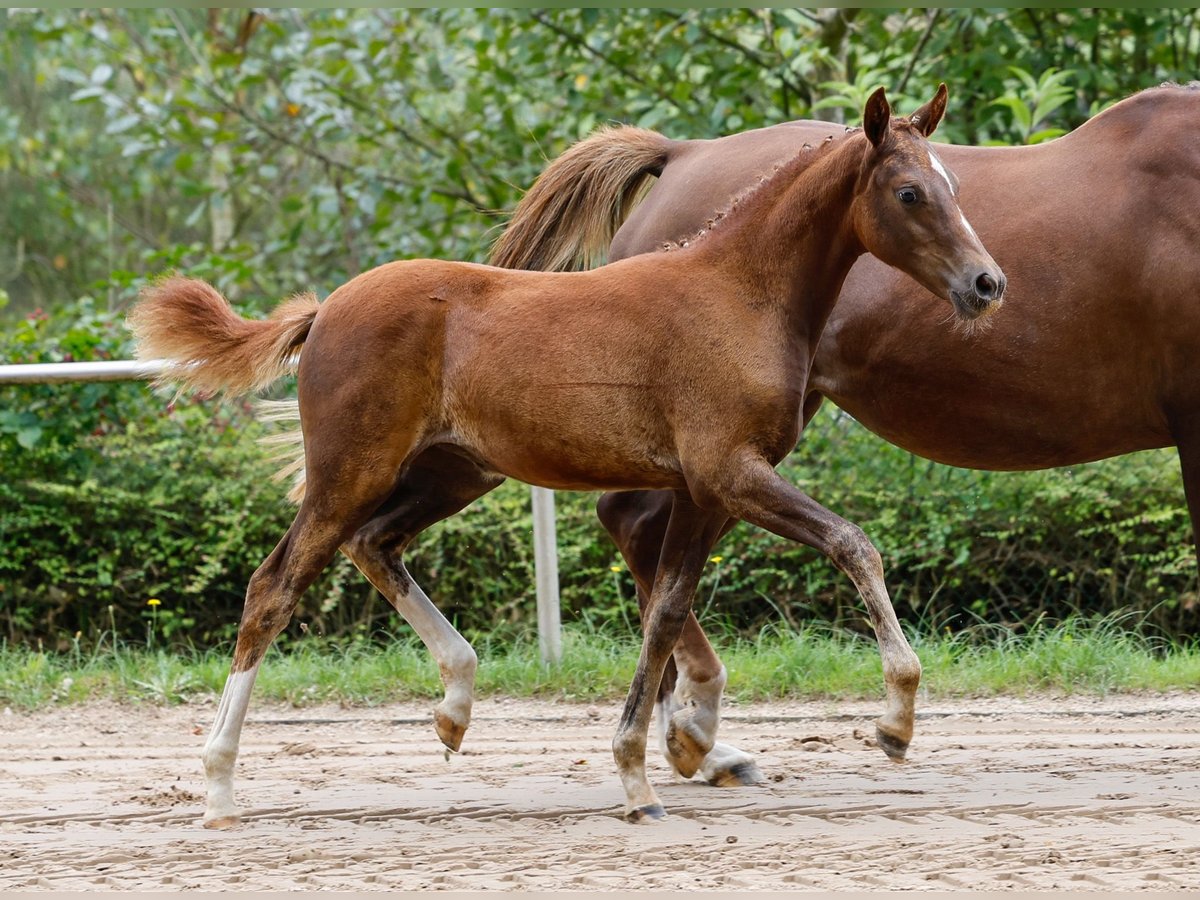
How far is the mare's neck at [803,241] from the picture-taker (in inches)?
160

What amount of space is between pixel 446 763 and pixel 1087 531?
3.53 metres

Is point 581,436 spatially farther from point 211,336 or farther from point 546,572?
point 546,572

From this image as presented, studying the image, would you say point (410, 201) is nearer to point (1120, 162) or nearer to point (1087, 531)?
point (1087, 531)

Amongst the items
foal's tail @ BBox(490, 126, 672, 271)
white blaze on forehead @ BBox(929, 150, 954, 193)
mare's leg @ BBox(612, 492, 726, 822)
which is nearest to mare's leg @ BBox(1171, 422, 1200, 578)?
white blaze on forehead @ BBox(929, 150, 954, 193)

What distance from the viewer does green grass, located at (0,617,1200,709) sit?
6.38 metres

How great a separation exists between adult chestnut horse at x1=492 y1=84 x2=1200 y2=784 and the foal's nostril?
0.86 meters

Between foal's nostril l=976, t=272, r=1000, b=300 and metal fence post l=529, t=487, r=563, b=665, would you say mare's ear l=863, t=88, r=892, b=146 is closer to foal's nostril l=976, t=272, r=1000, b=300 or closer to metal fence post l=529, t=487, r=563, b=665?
foal's nostril l=976, t=272, r=1000, b=300

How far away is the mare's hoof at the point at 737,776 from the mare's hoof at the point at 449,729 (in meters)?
0.89

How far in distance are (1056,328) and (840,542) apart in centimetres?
132

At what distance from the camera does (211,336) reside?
4531mm

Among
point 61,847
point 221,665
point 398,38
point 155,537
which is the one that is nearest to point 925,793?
point 61,847

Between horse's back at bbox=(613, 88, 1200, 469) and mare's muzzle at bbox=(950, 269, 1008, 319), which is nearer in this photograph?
mare's muzzle at bbox=(950, 269, 1008, 319)

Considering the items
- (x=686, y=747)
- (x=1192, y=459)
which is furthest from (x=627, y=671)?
(x=1192, y=459)

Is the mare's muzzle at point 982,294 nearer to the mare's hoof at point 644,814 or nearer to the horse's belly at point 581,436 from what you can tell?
the horse's belly at point 581,436
